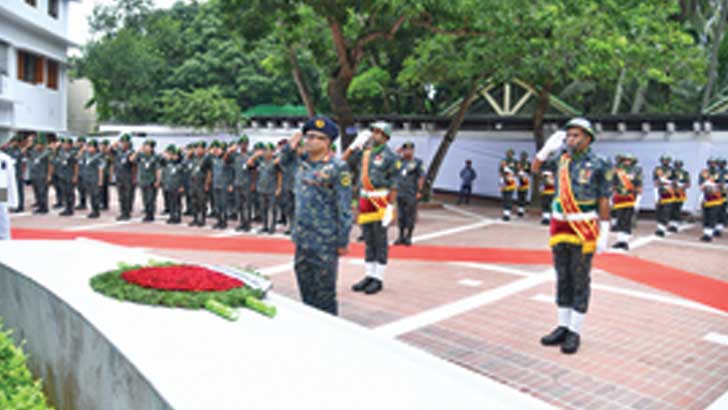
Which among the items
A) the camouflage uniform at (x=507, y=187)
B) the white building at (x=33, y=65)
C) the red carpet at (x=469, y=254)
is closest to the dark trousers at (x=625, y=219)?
the red carpet at (x=469, y=254)

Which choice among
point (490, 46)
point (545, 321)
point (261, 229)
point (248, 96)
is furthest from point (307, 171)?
point (248, 96)

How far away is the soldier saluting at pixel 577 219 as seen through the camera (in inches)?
222

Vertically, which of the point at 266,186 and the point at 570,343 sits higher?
the point at 266,186

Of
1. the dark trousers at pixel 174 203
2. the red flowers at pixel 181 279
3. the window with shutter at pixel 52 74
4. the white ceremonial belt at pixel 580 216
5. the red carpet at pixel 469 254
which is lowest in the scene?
the red carpet at pixel 469 254

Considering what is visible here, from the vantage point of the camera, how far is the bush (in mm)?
2744

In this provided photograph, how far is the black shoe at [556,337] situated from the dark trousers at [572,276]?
218 mm

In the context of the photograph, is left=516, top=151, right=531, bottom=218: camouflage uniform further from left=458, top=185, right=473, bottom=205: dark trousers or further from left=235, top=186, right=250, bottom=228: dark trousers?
left=235, top=186, right=250, bottom=228: dark trousers

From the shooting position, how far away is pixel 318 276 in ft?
17.1

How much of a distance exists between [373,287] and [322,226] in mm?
2737

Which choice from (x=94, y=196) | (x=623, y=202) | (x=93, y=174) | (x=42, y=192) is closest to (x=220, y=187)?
(x=94, y=196)

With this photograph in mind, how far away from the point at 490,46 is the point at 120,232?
893cm

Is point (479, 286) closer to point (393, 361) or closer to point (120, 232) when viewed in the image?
point (393, 361)

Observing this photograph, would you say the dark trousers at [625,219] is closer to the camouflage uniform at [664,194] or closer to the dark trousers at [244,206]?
the camouflage uniform at [664,194]

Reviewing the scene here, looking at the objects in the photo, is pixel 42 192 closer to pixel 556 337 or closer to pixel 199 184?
pixel 199 184
